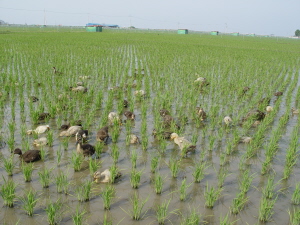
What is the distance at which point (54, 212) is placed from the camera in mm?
2988

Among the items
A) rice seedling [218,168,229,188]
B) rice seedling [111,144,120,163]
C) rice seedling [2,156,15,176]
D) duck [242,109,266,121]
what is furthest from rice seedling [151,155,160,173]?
duck [242,109,266,121]

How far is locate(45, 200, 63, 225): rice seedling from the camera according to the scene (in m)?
2.96

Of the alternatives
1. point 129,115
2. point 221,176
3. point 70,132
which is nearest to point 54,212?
point 221,176

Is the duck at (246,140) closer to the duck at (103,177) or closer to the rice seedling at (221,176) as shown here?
the rice seedling at (221,176)

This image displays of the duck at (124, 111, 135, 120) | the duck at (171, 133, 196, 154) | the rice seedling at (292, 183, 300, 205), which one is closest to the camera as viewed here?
the rice seedling at (292, 183, 300, 205)

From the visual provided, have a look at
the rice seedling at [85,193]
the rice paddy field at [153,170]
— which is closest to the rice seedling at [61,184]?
the rice paddy field at [153,170]

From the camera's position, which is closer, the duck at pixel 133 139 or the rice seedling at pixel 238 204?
the rice seedling at pixel 238 204

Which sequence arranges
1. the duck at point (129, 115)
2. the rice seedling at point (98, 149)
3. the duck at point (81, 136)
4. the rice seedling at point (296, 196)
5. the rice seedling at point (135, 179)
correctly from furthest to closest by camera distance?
the duck at point (129, 115) < the duck at point (81, 136) < the rice seedling at point (98, 149) < the rice seedling at point (135, 179) < the rice seedling at point (296, 196)

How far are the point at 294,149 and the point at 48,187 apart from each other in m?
3.91

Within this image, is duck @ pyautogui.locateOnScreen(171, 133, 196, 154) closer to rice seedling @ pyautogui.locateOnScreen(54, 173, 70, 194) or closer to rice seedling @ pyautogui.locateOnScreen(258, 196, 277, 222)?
rice seedling @ pyautogui.locateOnScreen(258, 196, 277, 222)

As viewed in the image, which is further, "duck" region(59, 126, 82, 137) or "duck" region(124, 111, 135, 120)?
"duck" region(124, 111, 135, 120)

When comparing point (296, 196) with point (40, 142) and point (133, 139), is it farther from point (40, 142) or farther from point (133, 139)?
point (40, 142)

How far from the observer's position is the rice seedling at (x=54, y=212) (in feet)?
9.72

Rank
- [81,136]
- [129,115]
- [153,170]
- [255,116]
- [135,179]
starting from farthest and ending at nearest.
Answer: [255,116] < [129,115] < [81,136] < [153,170] < [135,179]
